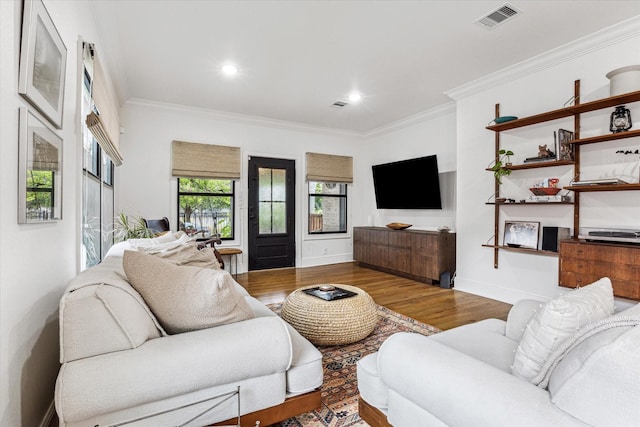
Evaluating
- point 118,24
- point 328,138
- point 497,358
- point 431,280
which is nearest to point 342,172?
point 328,138

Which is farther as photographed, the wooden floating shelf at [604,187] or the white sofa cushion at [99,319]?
the wooden floating shelf at [604,187]

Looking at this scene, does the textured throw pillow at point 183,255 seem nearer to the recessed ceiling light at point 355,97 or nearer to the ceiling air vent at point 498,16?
the ceiling air vent at point 498,16

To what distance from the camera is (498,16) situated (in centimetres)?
275

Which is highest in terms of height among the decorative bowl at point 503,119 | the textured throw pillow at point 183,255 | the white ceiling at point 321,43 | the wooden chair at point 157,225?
the white ceiling at point 321,43

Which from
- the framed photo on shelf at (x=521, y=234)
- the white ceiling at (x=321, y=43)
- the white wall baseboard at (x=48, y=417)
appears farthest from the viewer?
the framed photo on shelf at (x=521, y=234)

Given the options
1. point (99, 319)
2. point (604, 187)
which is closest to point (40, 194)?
point (99, 319)

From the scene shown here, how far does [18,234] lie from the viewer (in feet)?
4.23

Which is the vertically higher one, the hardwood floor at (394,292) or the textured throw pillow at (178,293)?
the textured throw pillow at (178,293)

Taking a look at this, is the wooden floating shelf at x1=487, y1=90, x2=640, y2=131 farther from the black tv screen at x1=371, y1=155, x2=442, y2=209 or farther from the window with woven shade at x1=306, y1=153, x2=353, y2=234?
the window with woven shade at x1=306, y1=153, x2=353, y2=234

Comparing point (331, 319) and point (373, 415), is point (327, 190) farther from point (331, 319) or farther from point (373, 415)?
point (373, 415)

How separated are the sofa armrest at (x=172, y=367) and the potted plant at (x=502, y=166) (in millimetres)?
3327

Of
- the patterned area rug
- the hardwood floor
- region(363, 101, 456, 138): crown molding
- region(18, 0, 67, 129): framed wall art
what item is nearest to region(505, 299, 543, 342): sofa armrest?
the patterned area rug

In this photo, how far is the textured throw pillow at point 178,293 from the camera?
1392 mm

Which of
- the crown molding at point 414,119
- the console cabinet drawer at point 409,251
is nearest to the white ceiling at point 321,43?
the crown molding at point 414,119
